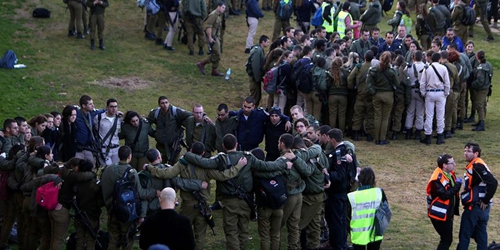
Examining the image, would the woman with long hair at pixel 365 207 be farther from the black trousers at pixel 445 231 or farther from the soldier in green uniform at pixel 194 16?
the soldier in green uniform at pixel 194 16

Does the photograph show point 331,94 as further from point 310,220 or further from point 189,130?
point 310,220

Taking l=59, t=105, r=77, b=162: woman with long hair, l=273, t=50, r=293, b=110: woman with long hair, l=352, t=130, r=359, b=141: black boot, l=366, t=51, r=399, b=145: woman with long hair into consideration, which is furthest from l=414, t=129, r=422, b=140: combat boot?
l=59, t=105, r=77, b=162: woman with long hair

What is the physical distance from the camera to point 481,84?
714 inches

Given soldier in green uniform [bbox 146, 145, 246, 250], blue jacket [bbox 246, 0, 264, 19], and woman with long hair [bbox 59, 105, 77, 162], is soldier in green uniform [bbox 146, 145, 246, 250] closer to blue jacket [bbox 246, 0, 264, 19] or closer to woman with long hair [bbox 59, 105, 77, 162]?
woman with long hair [bbox 59, 105, 77, 162]

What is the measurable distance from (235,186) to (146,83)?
31.8 feet

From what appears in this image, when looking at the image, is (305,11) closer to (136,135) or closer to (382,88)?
(382,88)

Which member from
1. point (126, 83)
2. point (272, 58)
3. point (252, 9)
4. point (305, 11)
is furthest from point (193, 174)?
point (305, 11)

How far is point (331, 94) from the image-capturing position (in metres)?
16.9

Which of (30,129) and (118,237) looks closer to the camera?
(118,237)

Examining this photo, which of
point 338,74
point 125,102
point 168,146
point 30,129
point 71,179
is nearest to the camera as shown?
point 71,179

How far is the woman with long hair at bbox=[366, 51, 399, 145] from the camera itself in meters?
16.3

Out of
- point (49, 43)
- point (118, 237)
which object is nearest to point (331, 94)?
point (118, 237)

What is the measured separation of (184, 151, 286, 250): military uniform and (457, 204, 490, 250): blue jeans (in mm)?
2544

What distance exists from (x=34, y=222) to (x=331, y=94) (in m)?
7.16
